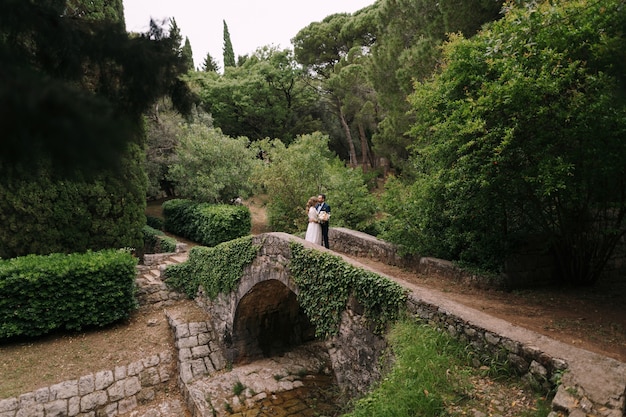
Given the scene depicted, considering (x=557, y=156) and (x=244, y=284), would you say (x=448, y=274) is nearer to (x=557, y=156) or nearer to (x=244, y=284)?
(x=557, y=156)

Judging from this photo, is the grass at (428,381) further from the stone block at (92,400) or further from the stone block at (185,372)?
the stone block at (92,400)

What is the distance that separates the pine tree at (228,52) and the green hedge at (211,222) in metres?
23.5

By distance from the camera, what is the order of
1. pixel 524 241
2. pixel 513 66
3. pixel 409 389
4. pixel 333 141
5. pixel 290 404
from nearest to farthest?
pixel 409 389 < pixel 513 66 < pixel 524 241 < pixel 290 404 < pixel 333 141

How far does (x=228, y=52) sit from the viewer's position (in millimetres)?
36906

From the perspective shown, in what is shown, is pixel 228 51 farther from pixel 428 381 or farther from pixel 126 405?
pixel 428 381

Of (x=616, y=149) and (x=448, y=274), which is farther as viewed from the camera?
(x=448, y=274)

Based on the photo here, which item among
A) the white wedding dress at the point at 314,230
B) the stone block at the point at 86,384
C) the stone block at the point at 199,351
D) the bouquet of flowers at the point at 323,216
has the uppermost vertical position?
the bouquet of flowers at the point at 323,216

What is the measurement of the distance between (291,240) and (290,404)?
3846 millimetres

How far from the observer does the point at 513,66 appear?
5629 mm

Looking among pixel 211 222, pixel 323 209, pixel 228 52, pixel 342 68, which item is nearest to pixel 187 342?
pixel 323 209

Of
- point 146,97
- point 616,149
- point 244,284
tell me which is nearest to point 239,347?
point 244,284

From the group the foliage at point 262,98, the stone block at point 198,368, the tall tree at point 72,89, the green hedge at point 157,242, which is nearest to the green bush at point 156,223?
the green hedge at point 157,242

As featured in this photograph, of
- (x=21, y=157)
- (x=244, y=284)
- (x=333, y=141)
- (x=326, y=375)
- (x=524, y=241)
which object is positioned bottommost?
(x=326, y=375)

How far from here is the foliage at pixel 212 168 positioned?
17500 millimetres
